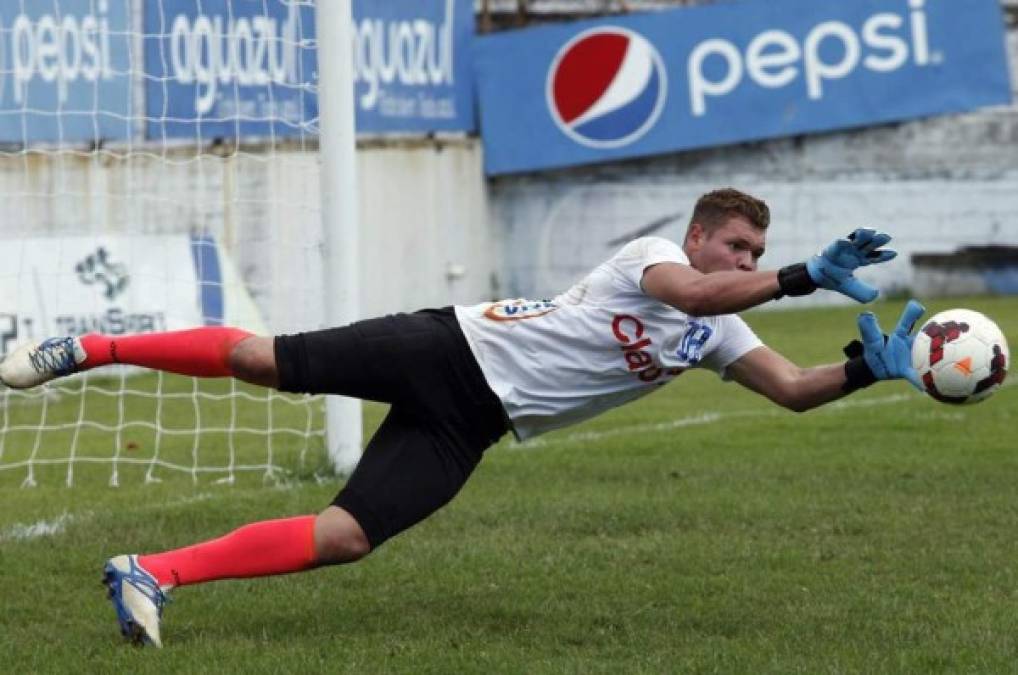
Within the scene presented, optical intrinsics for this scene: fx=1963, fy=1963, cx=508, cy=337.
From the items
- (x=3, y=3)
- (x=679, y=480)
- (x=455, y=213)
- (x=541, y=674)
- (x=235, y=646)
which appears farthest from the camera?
(x=455, y=213)

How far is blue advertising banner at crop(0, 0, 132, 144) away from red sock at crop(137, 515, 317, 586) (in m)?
7.40

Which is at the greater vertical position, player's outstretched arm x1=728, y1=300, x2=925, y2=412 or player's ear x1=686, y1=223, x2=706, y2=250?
player's ear x1=686, y1=223, x2=706, y2=250

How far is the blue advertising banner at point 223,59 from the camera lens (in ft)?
40.3

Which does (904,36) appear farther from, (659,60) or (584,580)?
(584,580)

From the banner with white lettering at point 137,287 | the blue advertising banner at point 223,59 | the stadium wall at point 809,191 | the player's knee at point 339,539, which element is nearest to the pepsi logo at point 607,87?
the stadium wall at point 809,191

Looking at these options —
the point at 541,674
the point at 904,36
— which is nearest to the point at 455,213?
the point at 904,36

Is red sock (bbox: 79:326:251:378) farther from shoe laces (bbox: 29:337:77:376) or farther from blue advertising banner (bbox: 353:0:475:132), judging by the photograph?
blue advertising banner (bbox: 353:0:475:132)

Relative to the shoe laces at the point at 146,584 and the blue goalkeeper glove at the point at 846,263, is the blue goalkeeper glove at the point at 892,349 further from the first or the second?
the shoe laces at the point at 146,584

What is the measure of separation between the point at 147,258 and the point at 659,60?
30.1 feet

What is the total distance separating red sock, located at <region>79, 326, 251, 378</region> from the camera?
21.4ft

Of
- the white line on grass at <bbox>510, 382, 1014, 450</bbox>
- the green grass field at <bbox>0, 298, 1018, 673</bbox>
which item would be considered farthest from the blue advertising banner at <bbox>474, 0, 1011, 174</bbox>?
the green grass field at <bbox>0, 298, 1018, 673</bbox>

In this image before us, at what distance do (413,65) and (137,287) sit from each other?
651cm

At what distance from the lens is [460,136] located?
23.5 m

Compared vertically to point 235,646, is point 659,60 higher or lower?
Answer: higher
